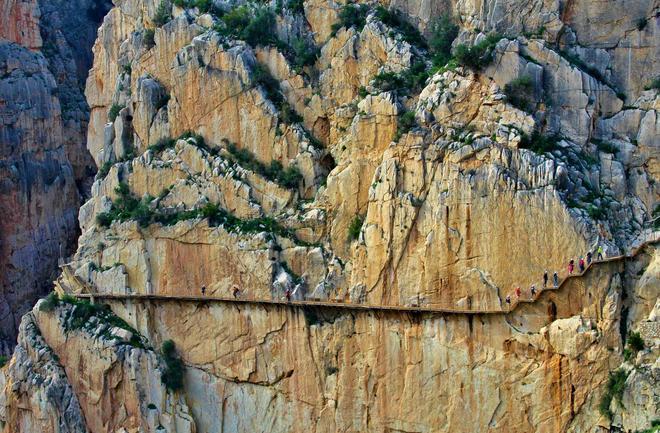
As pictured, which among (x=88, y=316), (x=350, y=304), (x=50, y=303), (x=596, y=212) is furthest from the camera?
(x=50, y=303)

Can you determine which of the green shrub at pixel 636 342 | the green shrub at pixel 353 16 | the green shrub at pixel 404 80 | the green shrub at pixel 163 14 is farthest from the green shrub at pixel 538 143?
the green shrub at pixel 163 14

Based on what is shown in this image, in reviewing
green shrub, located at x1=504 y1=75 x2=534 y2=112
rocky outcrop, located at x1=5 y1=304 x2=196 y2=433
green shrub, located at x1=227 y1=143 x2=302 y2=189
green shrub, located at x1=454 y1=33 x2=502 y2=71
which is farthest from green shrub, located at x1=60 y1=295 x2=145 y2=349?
green shrub, located at x1=504 y1=75 x2=534 y2=112

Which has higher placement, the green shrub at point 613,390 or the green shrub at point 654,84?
the green shrub at point 654,84

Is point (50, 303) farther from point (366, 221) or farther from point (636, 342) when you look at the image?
point (636, 342)

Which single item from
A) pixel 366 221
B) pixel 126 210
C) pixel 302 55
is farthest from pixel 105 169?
pixel 366 221

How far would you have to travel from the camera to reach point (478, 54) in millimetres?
55750

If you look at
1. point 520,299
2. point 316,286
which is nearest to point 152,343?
point 316,286

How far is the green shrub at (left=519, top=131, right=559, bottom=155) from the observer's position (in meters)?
53.9

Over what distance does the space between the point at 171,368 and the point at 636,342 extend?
1884cm

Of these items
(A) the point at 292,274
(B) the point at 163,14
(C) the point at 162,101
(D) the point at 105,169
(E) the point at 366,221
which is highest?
(B) the point at 163,14

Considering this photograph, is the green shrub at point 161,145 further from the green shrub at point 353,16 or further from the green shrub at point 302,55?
the green shrub at point 353,16

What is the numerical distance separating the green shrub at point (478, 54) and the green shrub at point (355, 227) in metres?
7.16

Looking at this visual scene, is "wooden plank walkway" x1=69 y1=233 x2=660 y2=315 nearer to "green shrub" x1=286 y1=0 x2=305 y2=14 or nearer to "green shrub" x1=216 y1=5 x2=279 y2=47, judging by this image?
"green shrub" x1=216 y1=5 x2=279 y2=47

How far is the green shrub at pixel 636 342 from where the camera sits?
51000mm
